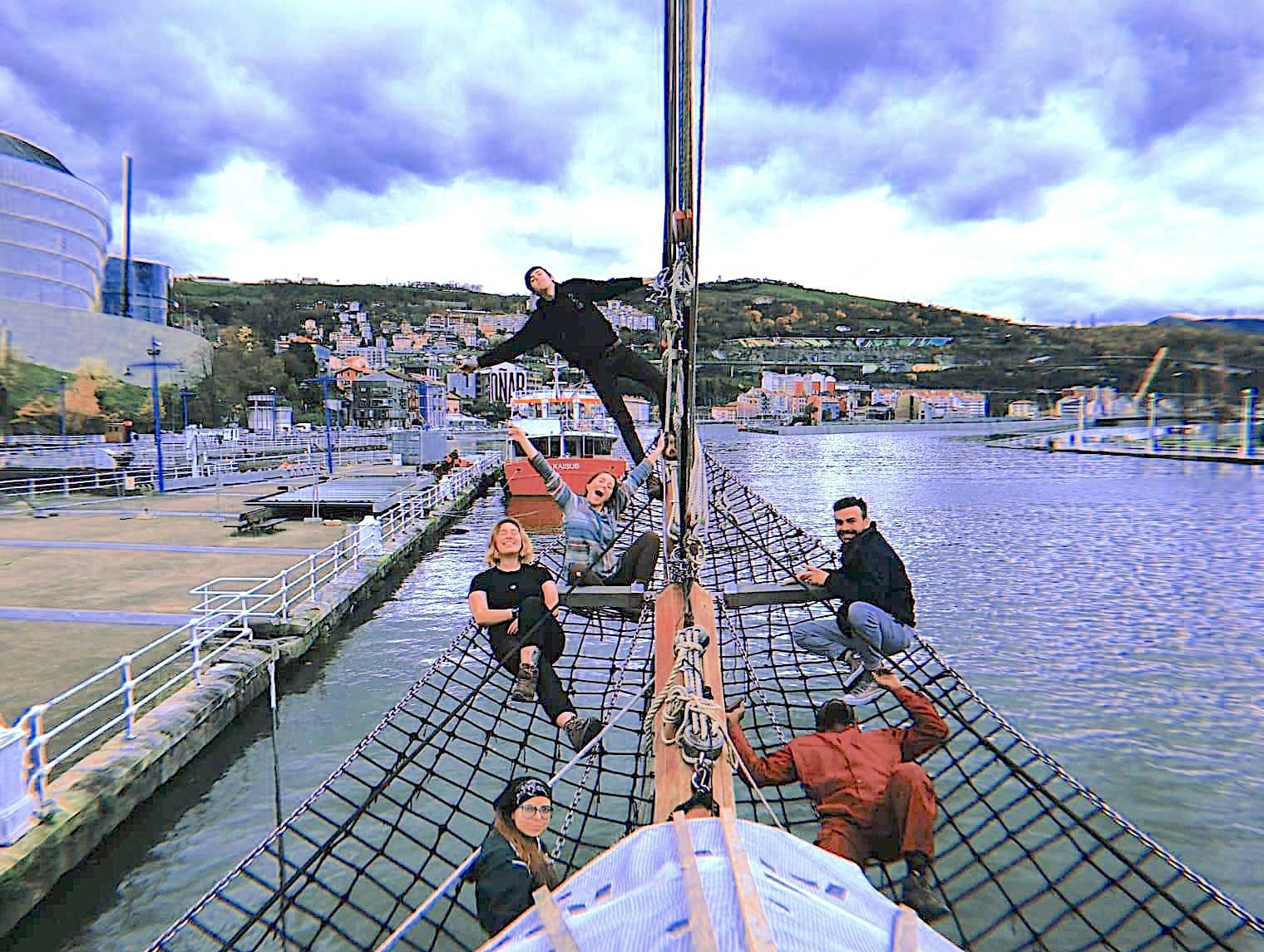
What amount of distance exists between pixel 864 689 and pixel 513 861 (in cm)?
208

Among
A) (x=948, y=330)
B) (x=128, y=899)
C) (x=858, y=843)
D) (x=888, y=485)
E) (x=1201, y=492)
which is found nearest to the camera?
(x=858, y=843)

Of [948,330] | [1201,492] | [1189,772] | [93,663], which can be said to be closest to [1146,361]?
[948,330]

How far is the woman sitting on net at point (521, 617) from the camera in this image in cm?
363

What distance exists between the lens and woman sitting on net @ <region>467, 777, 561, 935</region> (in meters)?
2.17

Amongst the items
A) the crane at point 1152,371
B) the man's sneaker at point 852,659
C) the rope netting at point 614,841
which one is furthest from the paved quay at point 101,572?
the crane at point 1152,371

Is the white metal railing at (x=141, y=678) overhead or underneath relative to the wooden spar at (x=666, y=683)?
underneath

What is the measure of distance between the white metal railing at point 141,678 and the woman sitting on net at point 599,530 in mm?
2429

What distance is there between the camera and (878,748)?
127 inches

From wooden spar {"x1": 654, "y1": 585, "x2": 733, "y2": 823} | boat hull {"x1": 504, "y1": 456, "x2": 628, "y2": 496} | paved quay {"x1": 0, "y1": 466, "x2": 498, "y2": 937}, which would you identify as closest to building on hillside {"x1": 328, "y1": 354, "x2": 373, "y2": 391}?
boat hull {"x1": 504, "y1": 456, "x2": 628, "y2": 496}

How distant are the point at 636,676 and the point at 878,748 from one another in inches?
151

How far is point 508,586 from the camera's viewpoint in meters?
3.69

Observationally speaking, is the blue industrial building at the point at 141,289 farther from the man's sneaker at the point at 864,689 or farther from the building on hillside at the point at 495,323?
the building on hillside at the point at 495,323

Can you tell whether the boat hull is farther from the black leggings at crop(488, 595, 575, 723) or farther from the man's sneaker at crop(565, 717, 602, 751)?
the man's sneaker at crop(565, 717, 602, 751)

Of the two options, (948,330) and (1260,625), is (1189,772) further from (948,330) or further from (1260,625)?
(948,330)
